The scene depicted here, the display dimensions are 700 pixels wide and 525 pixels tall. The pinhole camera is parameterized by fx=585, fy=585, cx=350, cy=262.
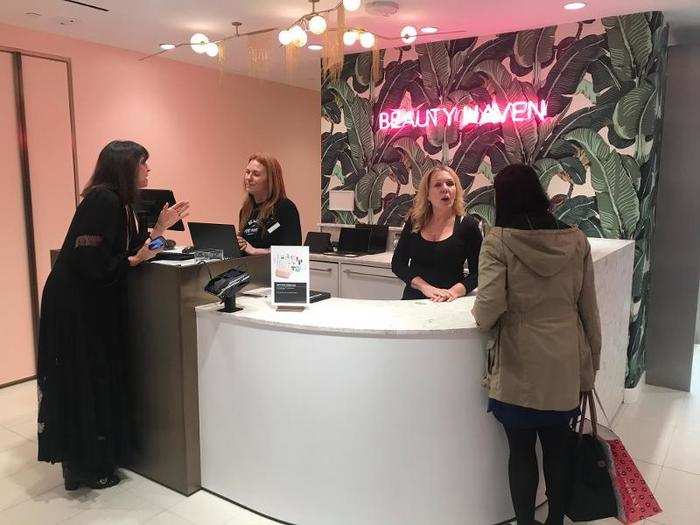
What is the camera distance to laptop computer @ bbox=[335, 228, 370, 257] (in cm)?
462

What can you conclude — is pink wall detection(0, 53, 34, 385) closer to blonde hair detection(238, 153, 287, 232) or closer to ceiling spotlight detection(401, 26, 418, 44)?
blonde hair detection(238, 153, 287, 232)

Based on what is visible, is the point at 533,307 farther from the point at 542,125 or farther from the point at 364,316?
the point at 542,125

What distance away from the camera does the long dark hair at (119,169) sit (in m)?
2.57

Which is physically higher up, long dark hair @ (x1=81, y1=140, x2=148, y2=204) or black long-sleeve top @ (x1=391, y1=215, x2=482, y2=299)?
long dark hair @ (x1=81, y1=140, x2=148, y2=204)

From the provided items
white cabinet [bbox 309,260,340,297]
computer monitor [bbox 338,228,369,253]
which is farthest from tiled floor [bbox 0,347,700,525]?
computer monitor [bbox 338,228,369,253]

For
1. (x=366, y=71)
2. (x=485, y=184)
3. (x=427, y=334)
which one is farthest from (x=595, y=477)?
(x=366, y=71)

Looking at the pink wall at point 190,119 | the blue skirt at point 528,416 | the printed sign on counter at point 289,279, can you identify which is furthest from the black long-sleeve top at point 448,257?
the pink wall at point 190,119

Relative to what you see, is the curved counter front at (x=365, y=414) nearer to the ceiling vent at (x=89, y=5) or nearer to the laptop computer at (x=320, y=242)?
the laptop computer at (x=320, y=242)

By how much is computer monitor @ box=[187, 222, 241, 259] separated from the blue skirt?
137 cm

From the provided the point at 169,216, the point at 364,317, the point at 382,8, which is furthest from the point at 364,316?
the point at 382,8

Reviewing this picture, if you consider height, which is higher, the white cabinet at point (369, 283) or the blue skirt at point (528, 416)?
the white cabinet at point (369, 283)

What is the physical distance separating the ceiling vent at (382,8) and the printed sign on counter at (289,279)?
190 cm

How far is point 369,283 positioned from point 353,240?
495mm

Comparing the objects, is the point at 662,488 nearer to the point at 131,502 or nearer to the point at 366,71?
the point at 131,502
